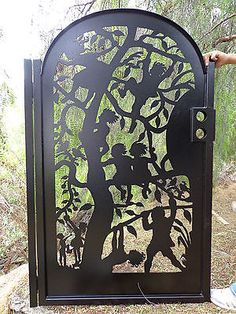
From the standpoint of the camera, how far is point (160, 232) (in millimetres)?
1375

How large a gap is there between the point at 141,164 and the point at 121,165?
0.08m

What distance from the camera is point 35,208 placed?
1320mm

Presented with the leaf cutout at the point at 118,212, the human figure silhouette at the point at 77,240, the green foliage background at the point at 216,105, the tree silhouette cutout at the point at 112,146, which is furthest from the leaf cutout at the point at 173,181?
the green foliage background at the point at 216,105

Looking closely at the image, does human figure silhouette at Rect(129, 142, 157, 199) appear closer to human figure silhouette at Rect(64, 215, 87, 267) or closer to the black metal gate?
the black metal gate

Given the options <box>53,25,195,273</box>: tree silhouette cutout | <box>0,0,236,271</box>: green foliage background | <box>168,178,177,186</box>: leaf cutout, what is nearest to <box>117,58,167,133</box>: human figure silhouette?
<box>53,25,195,273</box>: tree silhouette cutout

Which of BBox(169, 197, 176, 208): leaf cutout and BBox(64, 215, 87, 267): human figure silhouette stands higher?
BBox(169, 197, 176, 208): leaf cutout

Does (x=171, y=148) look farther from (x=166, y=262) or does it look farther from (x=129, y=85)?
(x=166, y=262)

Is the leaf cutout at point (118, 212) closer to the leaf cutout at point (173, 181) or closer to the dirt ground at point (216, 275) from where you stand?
the leaf cutout at point (173, 181)

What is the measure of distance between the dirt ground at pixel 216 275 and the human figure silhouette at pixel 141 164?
469 mm

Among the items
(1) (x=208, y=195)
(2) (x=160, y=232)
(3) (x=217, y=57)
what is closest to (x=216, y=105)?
(3) (x=217, y=57)

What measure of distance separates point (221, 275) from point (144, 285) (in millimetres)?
467

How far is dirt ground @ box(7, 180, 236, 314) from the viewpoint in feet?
4.48

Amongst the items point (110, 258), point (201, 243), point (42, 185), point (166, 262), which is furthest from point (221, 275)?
point (42, 185)

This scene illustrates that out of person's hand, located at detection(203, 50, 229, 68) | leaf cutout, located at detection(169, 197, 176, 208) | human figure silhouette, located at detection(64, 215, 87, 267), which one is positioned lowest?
human figure silhouette, located at detection(64, 215, 87, 267)
